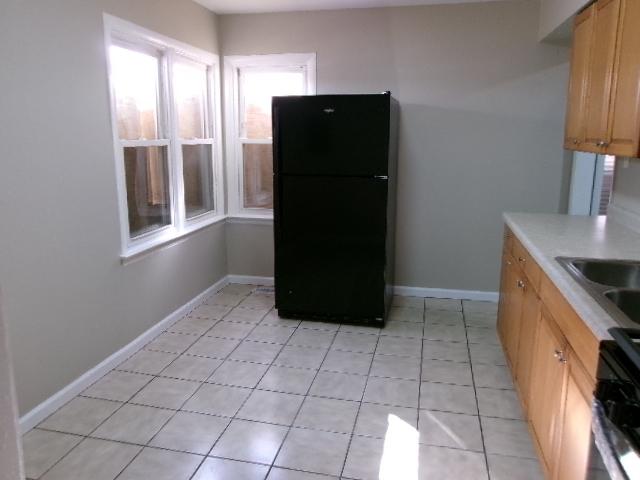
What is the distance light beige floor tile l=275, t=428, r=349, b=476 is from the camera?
Result: 216cm

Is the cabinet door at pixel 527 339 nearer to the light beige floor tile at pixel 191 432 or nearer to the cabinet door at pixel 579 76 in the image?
the cabinet door at pixel 579 76

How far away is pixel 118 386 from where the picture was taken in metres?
2.82

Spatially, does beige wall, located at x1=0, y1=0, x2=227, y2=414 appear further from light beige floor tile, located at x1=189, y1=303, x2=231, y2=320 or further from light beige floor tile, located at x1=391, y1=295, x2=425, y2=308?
light beige floor tile, located at x1=391, y1=295, x2=425, y2=308

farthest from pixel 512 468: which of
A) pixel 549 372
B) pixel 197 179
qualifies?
pixel 197 179

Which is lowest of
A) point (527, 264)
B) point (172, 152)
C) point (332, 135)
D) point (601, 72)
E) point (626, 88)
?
point (527, 264)

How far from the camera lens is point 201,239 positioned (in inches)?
164

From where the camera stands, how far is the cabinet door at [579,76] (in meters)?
2.67

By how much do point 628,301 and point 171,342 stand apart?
2.73 m

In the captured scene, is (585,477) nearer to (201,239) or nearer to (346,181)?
(346,181)

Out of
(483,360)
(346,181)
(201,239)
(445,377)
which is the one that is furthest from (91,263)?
(483,360)

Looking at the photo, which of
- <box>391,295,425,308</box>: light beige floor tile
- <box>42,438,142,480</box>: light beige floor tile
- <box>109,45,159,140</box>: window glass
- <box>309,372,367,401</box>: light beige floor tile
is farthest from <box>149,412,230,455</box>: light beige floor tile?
<box>391,295,425,308</box>: light beige floor tile

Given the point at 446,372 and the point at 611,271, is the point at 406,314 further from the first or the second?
the point at 611,271

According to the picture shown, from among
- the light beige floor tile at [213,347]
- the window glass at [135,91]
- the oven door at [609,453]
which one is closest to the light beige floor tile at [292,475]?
the oven door at [609,453]

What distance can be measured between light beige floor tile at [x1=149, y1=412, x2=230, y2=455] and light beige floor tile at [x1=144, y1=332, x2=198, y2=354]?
2.74ft
